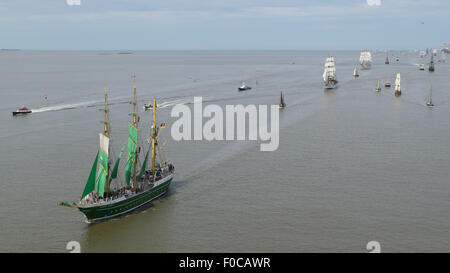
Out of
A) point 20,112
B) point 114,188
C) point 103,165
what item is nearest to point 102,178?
point 103,165

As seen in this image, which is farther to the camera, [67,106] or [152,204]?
[67,106]

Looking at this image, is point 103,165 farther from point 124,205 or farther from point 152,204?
point 152,204

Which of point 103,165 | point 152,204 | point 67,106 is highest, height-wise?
point 67,106

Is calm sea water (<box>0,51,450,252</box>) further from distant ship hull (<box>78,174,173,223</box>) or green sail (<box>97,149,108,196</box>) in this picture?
green sail (<box>97,149,108,196</box>)

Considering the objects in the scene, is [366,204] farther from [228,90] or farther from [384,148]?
[228,90]
